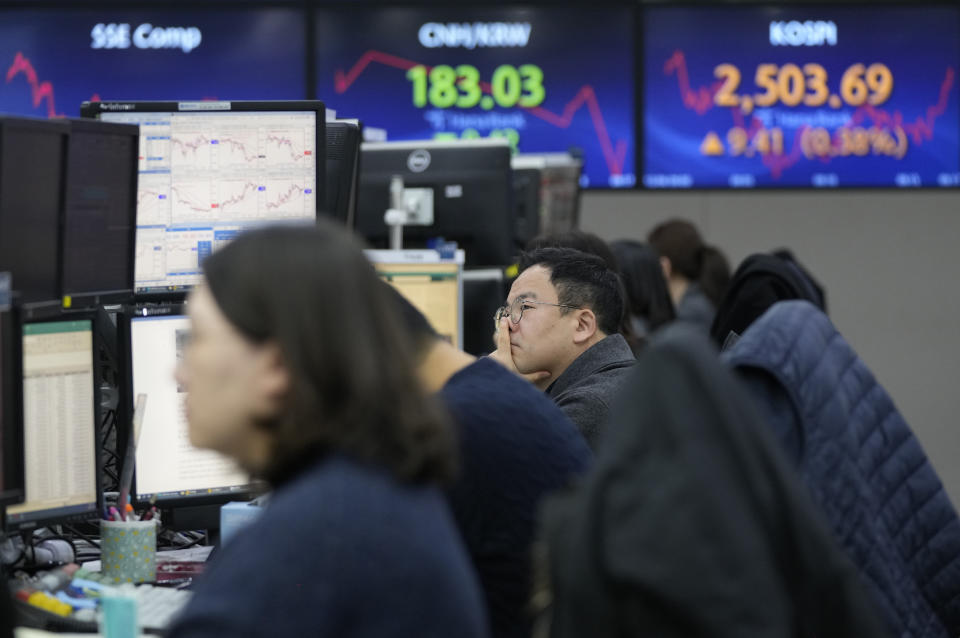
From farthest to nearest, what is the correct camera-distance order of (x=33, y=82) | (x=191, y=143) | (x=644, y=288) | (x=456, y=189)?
1. (x=33, y=82)
2. (x=644, y=288)
3. (x=456, y=189)
4. (x=191, y=143)

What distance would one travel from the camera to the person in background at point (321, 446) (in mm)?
999

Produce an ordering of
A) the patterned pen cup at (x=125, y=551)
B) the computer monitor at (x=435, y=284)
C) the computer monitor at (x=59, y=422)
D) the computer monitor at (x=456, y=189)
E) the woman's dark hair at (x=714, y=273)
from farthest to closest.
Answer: the woman's dark hair at (x=714, y=273) < the computer monitor at (x=456, y=189) < the computer monitor at (x=435, y=284) < the patterned pen cup at (x=125, y=551) < the computer monitor at (x=59, y=422)

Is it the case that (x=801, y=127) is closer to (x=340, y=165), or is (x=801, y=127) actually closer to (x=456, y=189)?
(x=456, y=189)

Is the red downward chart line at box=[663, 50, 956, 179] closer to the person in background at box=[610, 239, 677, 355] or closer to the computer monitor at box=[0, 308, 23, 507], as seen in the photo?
the person in background at box=[610, 239, 677, 355]

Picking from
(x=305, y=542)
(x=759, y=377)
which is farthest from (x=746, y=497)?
(x=759, y=377)

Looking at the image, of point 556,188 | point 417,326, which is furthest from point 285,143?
point 556,188

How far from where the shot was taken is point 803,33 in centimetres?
552

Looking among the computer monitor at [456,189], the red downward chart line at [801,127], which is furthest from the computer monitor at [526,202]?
the red downward chart line at [801,127]

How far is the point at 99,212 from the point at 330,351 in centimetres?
109

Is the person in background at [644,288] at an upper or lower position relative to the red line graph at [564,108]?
lower

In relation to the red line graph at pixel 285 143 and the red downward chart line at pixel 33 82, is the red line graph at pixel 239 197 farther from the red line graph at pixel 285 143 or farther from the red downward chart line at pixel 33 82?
the red downward chart line at pixel 33 82

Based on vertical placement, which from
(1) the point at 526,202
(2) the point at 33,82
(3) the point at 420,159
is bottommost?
(1) the point at 526,202

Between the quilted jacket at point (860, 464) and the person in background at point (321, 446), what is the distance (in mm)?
585

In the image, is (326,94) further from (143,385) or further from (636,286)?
(143,385)
